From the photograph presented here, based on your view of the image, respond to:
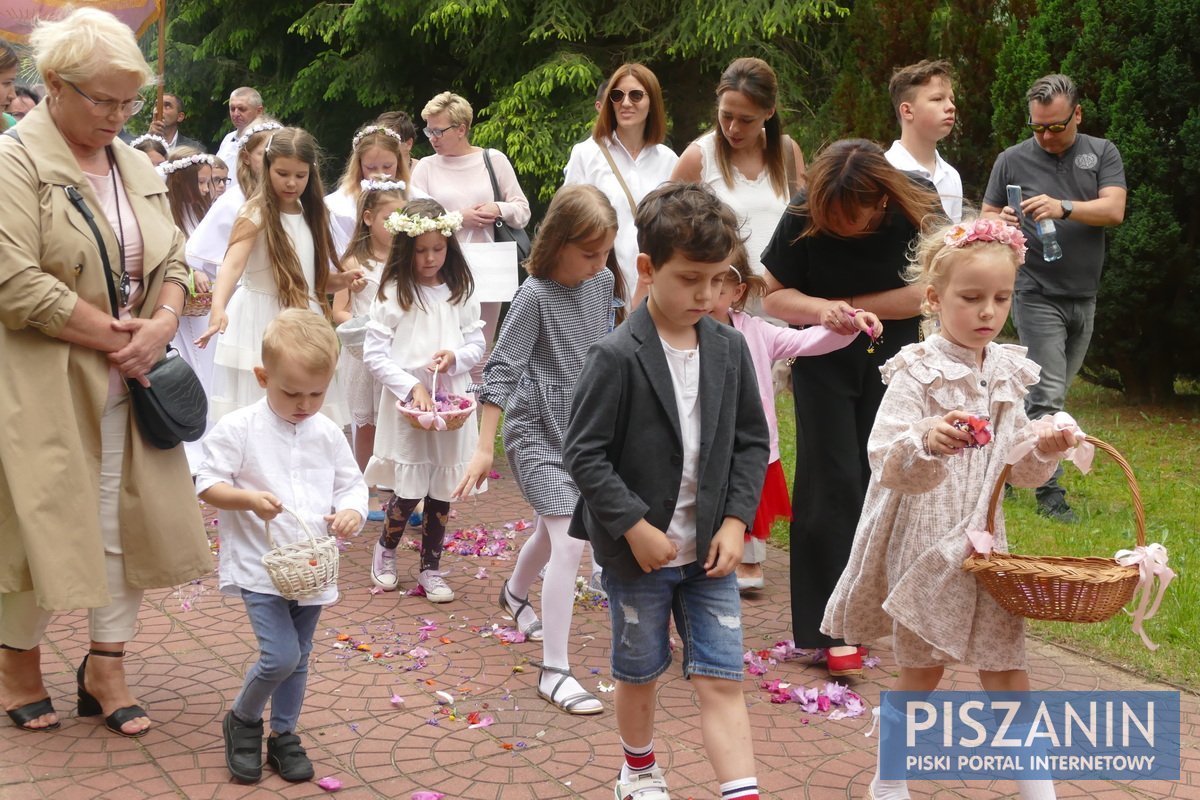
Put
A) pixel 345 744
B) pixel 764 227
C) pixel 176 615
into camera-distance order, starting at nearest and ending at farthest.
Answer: pixel 345 744 < pixel 176 615 < pixel 764 227

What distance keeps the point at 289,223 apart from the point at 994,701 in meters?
4.21

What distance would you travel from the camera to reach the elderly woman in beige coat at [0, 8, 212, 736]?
4.02 meters

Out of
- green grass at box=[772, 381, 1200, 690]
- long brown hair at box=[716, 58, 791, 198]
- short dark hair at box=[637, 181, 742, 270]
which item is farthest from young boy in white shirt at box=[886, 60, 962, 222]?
short dark hair at box=[637, 181, 742, 270]

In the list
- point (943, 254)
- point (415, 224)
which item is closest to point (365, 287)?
point (415, 224)

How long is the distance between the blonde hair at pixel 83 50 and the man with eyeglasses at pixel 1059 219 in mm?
5400

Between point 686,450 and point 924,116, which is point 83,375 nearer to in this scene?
point 686,450

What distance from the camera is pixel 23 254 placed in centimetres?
397

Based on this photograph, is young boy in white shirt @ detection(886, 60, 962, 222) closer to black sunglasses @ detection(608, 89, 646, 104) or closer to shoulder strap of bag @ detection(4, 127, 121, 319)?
black sunglasses @ detection(608, 89, 646, 104)

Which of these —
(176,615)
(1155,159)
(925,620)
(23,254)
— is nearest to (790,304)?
(925,620)

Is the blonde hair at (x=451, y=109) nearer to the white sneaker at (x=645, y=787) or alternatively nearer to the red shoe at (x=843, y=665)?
the red shoe at (x=843, y=665)

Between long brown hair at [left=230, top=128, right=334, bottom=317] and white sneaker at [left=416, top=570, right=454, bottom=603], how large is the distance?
149 cm

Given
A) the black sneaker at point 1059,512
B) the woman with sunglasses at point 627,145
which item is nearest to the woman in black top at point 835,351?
the woman with sunglasses at point 627,145

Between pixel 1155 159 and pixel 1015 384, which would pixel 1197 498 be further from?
pixel 1015 384

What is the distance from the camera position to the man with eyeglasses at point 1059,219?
25.6ft
